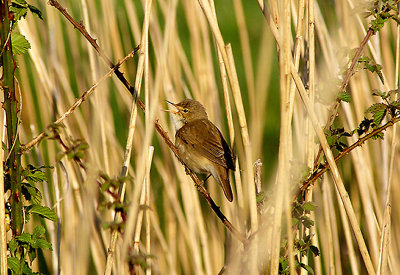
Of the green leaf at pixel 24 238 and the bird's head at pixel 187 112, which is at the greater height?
the bird's head at pixel 187 112

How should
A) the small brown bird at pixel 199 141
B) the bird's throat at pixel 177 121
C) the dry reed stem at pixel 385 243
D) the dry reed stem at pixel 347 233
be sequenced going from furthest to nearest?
the bird's throat at pixel 177 121 → the small brown bird at pixel 199 141 → the dry reed stem at pixel 347 233 → the dry reed stem at pixel 385 243

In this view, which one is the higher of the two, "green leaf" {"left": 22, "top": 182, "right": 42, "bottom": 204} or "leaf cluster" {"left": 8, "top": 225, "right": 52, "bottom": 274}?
"green leaf" {"left": 22, "top": 182, "right": 42, "bottom": 204}

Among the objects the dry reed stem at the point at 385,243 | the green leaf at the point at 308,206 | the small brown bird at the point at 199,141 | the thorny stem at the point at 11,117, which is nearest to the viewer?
the thorny stem at the point at 11,117

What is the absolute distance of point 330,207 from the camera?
2.67m

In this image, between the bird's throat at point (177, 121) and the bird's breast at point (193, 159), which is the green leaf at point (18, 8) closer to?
the bird's breast at point (193, 159)

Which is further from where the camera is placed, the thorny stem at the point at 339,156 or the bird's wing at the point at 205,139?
the bird's wing at the point at 205,139

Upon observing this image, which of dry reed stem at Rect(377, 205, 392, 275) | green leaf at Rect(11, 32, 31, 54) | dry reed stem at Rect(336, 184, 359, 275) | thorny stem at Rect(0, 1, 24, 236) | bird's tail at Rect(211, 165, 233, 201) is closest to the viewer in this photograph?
thorny stem at Rect(0, 1, 24, 236)

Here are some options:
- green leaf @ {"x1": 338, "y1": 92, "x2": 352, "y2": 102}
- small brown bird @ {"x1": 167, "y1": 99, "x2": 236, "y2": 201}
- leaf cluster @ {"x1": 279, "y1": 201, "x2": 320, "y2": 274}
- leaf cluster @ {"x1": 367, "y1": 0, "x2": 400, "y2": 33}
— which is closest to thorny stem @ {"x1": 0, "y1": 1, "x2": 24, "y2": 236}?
leaf cluster @ {"x1": 279, "y1": 201, "x2": 320, "y2": 274}

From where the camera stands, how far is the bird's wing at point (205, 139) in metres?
2.98

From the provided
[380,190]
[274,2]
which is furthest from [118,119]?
[274,2]

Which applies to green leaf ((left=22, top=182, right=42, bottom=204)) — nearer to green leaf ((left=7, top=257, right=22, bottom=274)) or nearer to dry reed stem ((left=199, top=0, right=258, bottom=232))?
green leaf ((left=7, top=257, right=22, bottom=274))

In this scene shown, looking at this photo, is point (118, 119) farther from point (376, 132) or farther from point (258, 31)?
point (376, 132)

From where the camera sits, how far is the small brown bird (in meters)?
2.95

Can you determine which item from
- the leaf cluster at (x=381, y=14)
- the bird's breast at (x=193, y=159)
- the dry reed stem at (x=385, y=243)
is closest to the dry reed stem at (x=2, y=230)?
the leaf cluster at (x=381, y=14)
